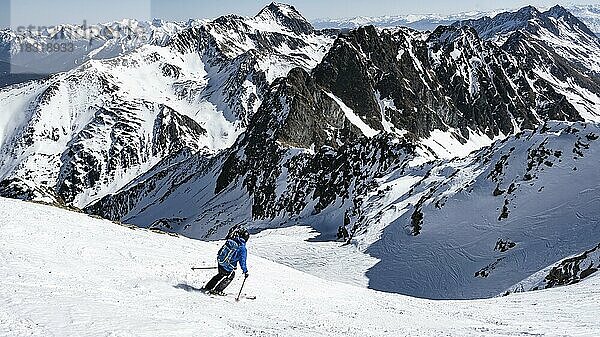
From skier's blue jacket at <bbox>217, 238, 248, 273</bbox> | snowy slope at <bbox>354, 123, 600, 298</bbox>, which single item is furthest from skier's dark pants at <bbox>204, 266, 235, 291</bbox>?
snowy slope at <bbox>354, 123, 600, 298</bbox>

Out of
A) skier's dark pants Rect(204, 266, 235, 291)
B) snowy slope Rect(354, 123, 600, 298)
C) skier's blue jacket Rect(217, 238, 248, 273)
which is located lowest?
snowy slope Rect(354, 123, 600, 298)

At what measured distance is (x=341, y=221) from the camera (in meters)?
69.8

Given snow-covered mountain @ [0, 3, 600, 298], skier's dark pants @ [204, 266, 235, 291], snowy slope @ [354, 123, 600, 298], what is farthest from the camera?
snow-covered mountain @ [0, 3, 600, 298]

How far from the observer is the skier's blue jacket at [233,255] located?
17.2 m

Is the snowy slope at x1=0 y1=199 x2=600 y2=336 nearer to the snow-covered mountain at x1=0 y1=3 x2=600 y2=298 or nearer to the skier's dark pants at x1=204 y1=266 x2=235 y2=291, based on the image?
the skier's dark pants at x1=204 y1=266 x2=235 y2=291

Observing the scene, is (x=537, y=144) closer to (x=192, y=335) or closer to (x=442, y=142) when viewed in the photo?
(x=192, y=335)

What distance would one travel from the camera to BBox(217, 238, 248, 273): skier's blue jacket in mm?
17156

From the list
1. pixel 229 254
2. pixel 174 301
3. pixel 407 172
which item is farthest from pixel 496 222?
pixel 174 301

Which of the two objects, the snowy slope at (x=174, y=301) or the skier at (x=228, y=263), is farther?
the skier at (x=228, y=263)

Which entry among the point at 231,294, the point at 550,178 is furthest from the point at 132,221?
the point at 231,294

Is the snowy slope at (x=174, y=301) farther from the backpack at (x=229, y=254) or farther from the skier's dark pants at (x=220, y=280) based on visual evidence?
the backpack at (x=229, y=254)

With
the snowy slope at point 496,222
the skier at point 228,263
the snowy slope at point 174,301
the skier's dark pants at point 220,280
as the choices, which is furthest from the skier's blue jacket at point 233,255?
the snowy slope at point 496,222

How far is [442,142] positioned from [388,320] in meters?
137

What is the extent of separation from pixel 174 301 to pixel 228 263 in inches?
99.5
